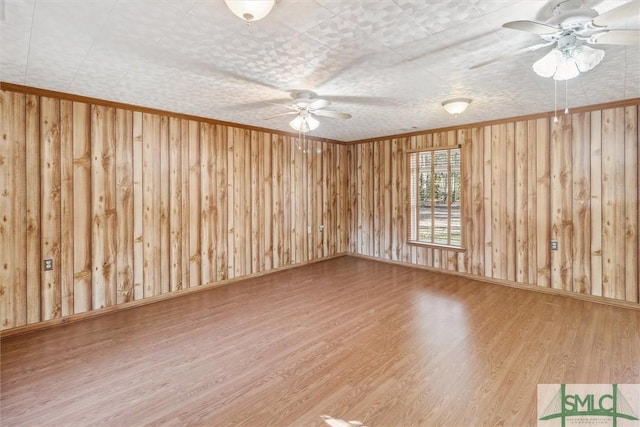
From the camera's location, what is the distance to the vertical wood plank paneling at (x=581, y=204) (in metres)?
4.14

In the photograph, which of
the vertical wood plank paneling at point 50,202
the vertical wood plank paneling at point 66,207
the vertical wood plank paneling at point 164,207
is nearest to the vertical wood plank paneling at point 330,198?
the vertical wood plank paneling at point 164,207

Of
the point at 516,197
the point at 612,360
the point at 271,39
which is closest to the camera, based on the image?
the point at 271,39

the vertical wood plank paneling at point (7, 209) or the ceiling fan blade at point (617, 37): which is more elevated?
the ceiling fan blade at point (617, 37)

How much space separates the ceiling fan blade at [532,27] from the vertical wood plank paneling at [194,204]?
13.2ft

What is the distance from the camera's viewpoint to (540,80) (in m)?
3.14

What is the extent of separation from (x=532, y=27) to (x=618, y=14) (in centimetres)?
40

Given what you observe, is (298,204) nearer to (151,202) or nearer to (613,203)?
(151,202)

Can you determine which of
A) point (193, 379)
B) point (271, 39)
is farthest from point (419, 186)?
point (193, 379)

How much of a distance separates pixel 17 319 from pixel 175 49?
322 cm

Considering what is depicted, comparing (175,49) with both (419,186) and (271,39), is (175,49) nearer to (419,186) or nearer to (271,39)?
(271,39)

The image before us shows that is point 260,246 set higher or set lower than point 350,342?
higher

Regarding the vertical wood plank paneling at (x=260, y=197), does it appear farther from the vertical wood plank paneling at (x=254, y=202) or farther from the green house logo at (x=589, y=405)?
the green house logo at (x=589, y=405)

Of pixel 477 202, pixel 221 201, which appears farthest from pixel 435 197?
pixel 221 201

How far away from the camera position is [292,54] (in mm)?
2543
